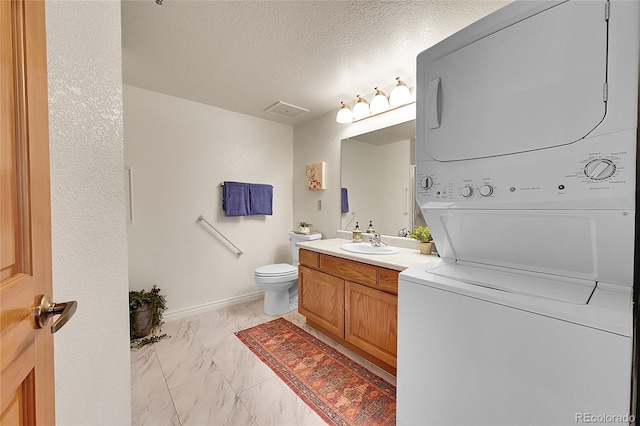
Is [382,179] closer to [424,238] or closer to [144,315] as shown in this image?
[424,238]

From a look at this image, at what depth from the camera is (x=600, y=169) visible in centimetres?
74

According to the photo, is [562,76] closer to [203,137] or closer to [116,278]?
[116,278]

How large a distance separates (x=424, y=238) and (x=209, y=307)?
2.37m

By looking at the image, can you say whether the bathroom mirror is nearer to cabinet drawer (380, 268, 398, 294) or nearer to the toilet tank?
the toilet tank

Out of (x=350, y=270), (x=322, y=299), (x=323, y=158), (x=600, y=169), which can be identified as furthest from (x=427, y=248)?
(x=323, y=158)

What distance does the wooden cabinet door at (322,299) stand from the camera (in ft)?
6.72

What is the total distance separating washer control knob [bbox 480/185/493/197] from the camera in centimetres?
95

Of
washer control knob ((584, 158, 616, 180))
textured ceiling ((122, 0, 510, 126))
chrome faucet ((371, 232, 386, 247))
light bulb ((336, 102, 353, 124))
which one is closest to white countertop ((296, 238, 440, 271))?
chrome faucet ((371, 232, 386, 247))

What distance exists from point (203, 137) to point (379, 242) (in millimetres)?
2149

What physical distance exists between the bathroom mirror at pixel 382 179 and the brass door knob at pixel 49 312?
214cm

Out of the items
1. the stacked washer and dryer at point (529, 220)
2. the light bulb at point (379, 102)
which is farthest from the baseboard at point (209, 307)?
the light bulb at point (379, 102)

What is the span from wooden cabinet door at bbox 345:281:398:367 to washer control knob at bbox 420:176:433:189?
0.82 m

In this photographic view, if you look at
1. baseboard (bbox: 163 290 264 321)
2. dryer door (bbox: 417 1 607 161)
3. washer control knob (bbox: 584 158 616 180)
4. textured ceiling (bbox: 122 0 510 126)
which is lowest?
baseboard (bbox: 163 290 264 321)

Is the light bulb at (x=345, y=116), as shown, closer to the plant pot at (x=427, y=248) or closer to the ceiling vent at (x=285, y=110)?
the ceiling vent at (x=285, y=110)
